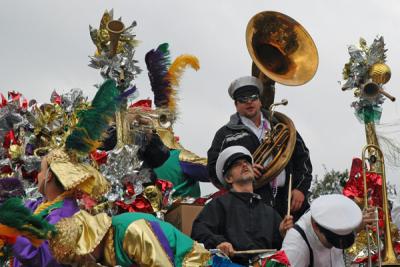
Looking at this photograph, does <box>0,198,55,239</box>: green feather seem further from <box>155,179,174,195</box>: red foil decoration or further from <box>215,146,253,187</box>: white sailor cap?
<box>155,179,174,195</box>: red foil decoration

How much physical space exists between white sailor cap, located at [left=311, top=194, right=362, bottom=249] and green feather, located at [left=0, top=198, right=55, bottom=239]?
1.66 meters

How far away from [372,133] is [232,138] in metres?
1.32

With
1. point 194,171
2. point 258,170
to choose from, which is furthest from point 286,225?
point 194,171

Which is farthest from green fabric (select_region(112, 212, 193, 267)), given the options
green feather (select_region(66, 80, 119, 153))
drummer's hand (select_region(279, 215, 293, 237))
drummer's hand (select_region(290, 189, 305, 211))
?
drummer's hand (select_region(290, 189, 305, 211))

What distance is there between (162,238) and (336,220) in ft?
3.63

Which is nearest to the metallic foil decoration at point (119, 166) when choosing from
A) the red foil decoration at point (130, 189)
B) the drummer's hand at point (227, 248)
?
the red foil decoration at point (130, 189)

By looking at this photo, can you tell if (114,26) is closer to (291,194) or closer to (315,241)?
(291,194)

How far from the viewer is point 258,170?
688cm

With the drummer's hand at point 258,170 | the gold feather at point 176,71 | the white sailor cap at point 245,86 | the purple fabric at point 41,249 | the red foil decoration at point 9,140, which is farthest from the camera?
the gold feather at point 176,71

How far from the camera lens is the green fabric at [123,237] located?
4859mm

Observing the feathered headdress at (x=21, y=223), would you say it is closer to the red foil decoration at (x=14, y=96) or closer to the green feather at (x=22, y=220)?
the green feather at (x=22, y=220)

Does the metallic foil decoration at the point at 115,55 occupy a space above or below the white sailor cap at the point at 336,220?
above

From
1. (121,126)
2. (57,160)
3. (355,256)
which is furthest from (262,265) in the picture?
(121,126)

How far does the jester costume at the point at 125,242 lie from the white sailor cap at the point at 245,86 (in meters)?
2.45
